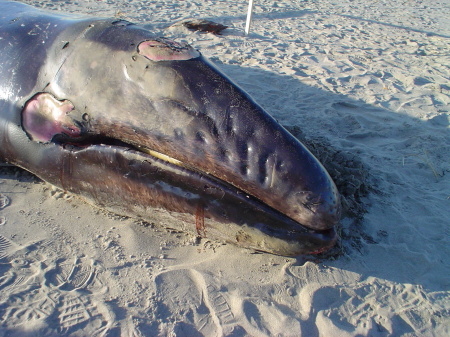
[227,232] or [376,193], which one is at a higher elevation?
[227,232]

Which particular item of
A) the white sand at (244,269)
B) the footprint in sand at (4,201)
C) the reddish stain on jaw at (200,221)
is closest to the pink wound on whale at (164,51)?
the reddish stain on jaw at (200,221)

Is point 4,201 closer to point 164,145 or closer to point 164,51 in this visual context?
point 164,145

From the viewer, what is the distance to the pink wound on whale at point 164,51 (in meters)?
2.84

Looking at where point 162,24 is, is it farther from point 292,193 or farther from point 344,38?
point 292,193

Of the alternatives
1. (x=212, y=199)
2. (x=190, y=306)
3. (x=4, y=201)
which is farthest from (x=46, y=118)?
(x=190, y=306)

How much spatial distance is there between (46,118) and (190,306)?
1.67 m

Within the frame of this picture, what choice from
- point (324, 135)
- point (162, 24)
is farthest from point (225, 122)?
point (162, 24)

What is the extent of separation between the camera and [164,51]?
287cm

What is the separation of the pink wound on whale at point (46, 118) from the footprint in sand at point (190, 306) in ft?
4.10

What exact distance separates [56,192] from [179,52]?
1.53 m

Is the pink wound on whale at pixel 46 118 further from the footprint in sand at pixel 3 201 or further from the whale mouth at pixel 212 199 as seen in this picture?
the footprint in sand at pixel 3 201

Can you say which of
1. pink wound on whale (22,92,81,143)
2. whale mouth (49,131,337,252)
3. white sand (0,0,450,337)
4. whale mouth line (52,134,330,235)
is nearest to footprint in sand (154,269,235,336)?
white sand (0,0,450,337)

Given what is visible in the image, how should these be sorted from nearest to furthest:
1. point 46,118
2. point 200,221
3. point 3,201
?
1. point 200,221
2. point 46,118
3. point 3,201

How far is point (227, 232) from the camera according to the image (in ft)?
9.27
